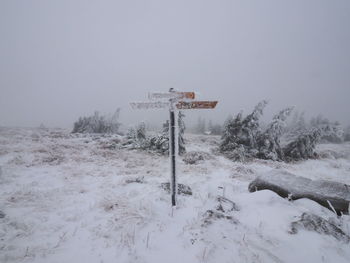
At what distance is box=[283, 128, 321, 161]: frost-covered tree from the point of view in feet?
43.9

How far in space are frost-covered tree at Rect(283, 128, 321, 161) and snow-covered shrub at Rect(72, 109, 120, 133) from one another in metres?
24.3

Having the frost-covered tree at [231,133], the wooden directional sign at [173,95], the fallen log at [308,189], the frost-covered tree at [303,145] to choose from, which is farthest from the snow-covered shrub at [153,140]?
the frost-covered tree at [303,145]

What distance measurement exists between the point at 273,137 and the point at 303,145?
103 inches

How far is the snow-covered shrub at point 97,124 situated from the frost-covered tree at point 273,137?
22.4 meters

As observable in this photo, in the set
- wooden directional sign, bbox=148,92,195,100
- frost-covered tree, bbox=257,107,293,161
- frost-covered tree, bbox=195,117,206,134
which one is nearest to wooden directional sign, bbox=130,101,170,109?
wooden directional sign, bbox=148,92,195,100

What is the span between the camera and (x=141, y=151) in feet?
43.8

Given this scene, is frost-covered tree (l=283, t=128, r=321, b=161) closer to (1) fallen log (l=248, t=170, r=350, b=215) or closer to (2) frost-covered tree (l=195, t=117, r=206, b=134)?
(1) fallen log (l=248, t=170, r=350, b=215)

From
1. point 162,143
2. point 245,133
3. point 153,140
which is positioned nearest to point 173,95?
point 162,143

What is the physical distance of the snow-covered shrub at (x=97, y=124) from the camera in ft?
86.0

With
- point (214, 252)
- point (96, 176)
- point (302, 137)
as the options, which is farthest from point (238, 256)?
point (302, 137)

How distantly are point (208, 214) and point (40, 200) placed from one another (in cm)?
505

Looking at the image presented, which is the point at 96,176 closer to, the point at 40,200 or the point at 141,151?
the point at 40,200

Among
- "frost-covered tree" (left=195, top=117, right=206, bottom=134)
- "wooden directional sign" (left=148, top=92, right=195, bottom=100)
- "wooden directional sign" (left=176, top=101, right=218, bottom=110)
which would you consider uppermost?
"wooden directional sign" (left=148, top=92, right=195, bottom=100)

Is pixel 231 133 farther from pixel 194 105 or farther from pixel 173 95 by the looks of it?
pixel 173 95
